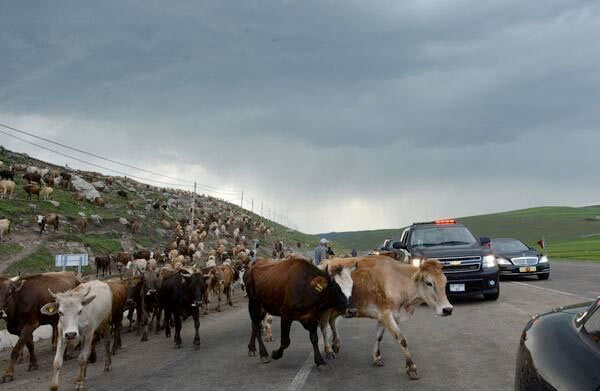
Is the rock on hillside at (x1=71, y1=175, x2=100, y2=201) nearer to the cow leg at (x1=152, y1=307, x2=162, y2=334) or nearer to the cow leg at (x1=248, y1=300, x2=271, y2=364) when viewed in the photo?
the cow leg at (x1=152, y1=307, x2=162, y2=334)

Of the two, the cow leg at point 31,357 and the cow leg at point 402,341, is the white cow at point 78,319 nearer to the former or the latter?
the cow leg at point 31,357

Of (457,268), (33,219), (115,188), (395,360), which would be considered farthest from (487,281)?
(115,188)

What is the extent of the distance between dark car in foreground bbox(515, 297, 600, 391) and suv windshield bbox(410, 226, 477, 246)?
11435 mm

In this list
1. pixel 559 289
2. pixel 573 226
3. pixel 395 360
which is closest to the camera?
pixel 395 360

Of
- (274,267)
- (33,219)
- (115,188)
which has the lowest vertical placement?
(274,267)

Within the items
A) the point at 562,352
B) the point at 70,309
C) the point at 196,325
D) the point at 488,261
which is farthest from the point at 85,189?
the point at 562,352

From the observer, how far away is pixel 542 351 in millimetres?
3045

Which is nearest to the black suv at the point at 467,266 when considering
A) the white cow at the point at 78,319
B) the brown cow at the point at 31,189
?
the white cow at the point at 78,319

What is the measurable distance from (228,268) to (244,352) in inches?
434

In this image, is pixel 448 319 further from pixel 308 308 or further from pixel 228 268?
pixel 228 268

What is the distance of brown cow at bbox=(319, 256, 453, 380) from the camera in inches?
306

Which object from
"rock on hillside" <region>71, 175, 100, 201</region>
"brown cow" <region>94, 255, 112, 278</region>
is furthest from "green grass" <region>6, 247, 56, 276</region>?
"rock on hillside" <region>71, 175, 100, 201</region>

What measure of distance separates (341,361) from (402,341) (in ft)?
4.78

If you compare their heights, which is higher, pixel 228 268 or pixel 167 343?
pixel 228 268
